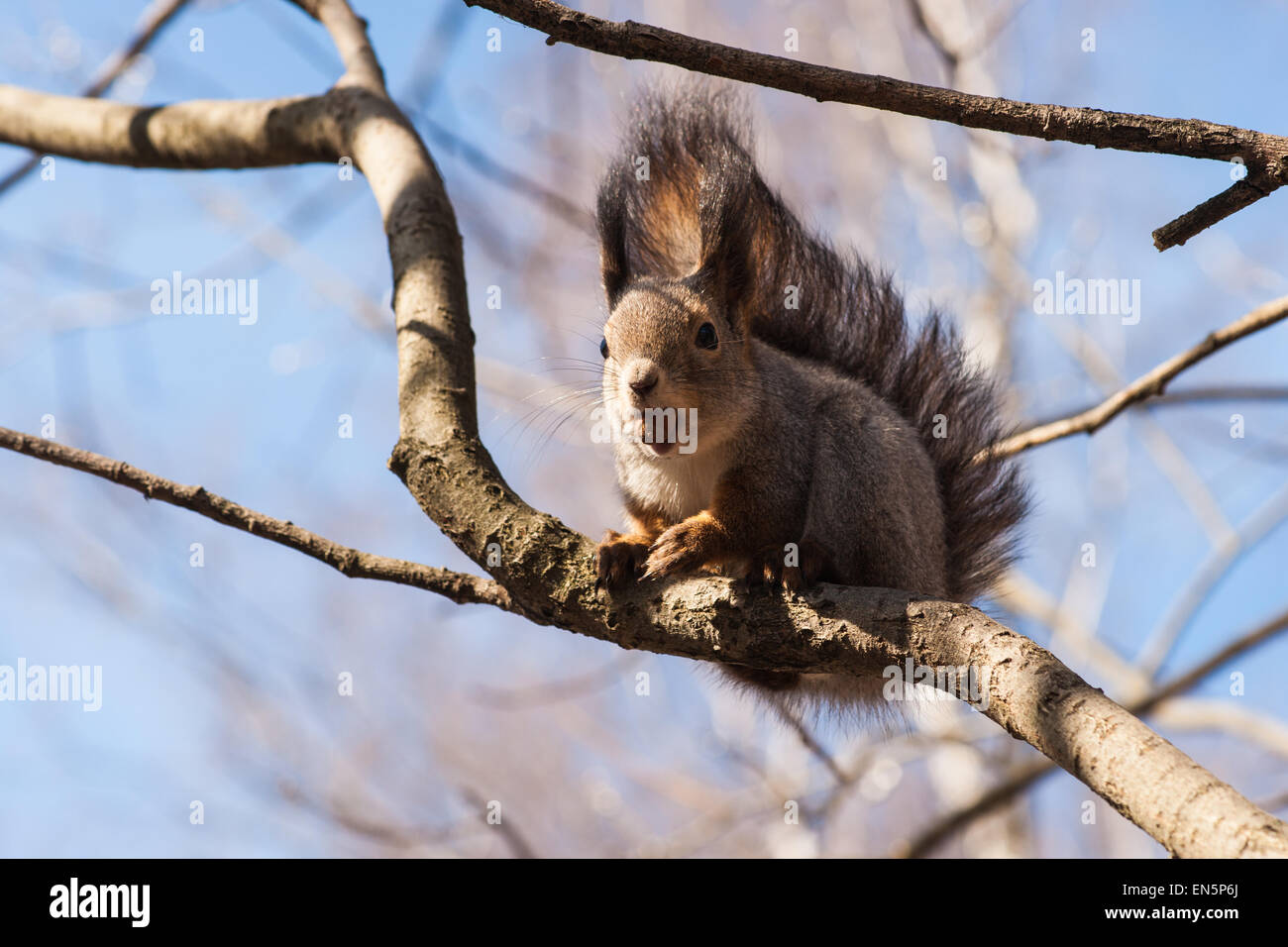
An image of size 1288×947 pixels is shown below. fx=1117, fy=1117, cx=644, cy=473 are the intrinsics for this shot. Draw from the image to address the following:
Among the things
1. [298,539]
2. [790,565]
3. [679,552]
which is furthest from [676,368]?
[298,539]

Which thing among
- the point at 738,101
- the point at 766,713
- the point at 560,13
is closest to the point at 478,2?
the point at 560,13

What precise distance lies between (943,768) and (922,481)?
5.69 metres

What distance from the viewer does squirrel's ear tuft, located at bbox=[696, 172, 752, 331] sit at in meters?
3.02

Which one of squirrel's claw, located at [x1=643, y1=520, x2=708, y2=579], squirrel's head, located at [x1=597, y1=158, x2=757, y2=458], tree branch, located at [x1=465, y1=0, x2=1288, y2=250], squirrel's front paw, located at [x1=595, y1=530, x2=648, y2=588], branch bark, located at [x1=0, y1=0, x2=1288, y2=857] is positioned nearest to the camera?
branch bark, located at [x1=0, y1=0, x2=1288, y2=857]

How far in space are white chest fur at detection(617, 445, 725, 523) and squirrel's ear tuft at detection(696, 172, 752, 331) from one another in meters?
0.44

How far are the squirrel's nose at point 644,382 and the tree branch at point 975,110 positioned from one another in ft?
3.56

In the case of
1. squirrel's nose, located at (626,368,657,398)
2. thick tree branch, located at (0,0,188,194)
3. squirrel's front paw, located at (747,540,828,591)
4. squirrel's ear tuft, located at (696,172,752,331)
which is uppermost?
thick tree branch, located at (0,0,188,194)

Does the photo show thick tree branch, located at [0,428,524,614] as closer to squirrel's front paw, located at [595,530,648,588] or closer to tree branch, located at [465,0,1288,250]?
squirrel's front paw, located at [595,530,648,588]

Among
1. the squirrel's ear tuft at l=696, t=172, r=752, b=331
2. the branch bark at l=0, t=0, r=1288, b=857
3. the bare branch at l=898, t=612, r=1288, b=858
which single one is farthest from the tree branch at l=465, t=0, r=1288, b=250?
the bare branch at l=898, t=612, r=1288, b=858

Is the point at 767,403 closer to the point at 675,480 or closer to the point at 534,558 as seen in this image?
the point at 675,480

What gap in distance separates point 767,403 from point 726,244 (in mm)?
489

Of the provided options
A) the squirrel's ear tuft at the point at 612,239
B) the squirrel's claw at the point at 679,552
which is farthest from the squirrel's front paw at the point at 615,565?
the squirrel's ear tuft at the point at 612,239

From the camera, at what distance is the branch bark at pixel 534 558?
1.46 metres

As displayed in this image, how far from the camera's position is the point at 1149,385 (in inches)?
A: 122
